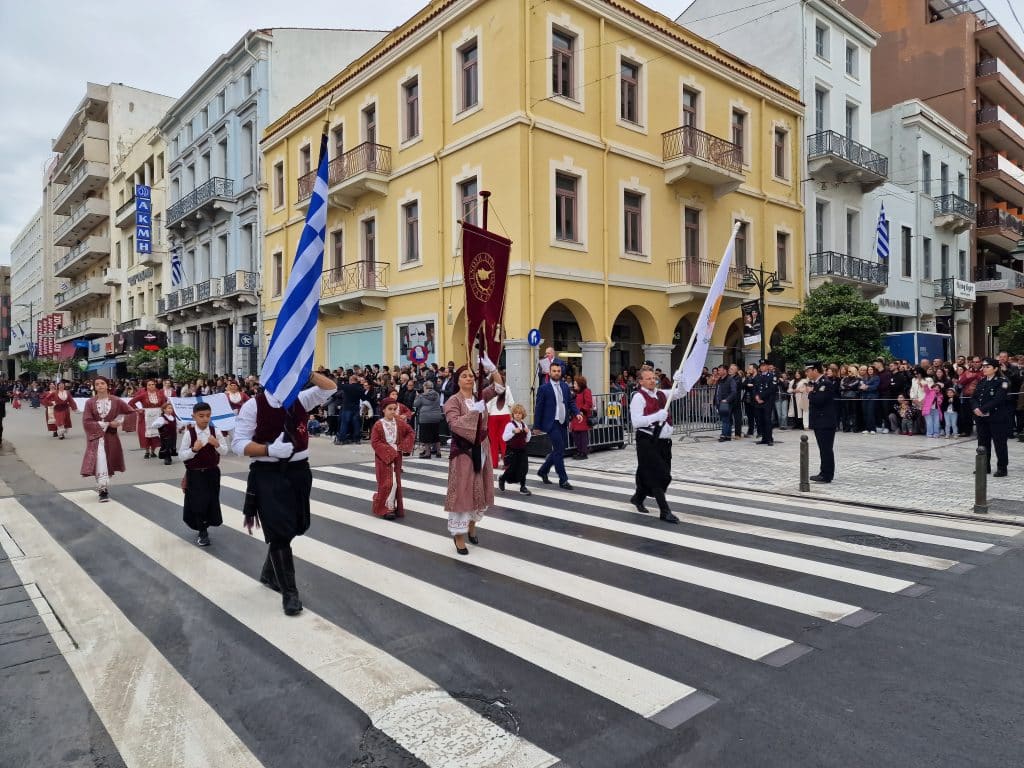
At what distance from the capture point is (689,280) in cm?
2206

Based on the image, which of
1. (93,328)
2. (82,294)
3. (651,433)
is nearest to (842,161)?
(651,433)

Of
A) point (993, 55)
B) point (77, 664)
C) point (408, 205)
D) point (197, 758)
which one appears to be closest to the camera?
point (197, 758)

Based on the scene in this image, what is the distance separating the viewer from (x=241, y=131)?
3144cm

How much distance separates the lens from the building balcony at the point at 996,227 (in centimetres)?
3772

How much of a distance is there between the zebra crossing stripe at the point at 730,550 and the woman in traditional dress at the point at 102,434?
18.9 feet

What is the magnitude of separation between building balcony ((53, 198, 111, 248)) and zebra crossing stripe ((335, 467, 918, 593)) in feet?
173

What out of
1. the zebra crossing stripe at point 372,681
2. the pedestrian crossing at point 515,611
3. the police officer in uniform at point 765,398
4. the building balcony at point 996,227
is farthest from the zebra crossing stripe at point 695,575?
the building balcony at point 996,227

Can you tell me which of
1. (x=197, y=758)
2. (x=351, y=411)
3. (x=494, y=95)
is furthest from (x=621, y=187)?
(x=197, y=758)

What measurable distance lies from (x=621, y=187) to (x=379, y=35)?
17139 millimetres

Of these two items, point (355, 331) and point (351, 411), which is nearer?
point (351, 411)

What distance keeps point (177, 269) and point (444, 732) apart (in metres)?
38.3

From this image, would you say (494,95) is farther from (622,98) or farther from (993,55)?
(993,55)

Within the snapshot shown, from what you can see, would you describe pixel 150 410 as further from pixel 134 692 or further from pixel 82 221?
pixel 82 221

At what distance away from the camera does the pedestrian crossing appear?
3.54 m
